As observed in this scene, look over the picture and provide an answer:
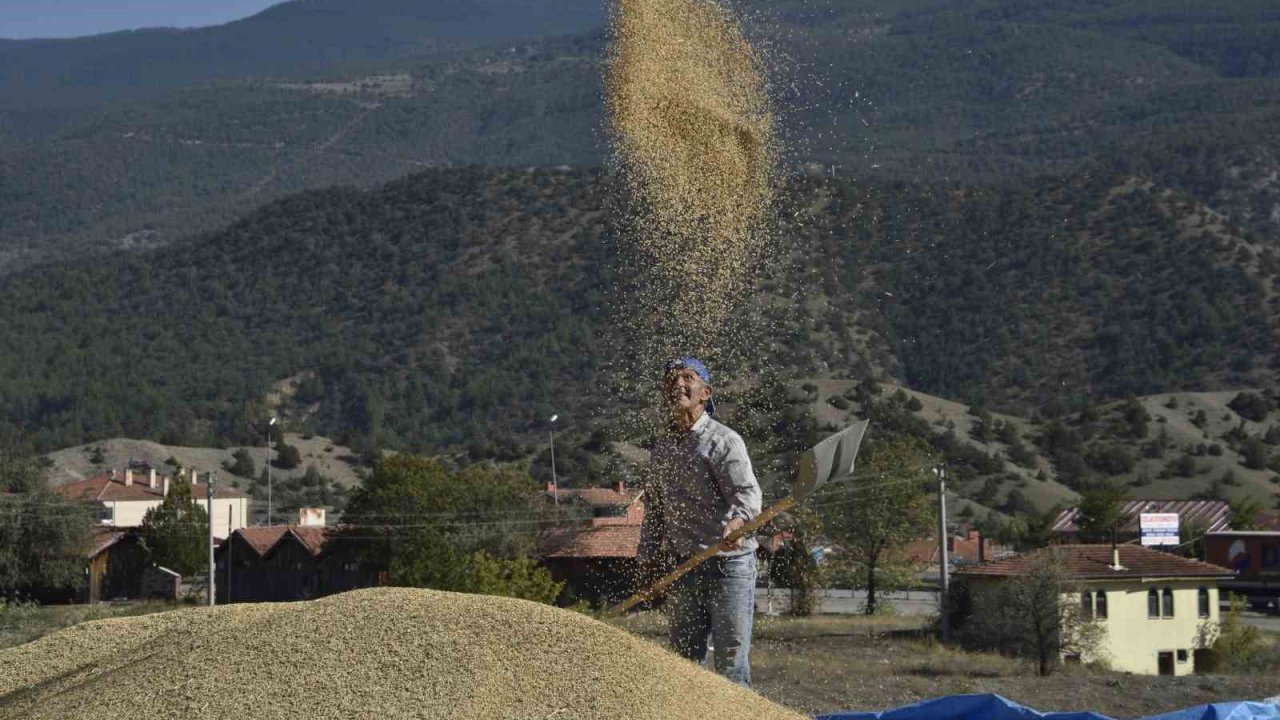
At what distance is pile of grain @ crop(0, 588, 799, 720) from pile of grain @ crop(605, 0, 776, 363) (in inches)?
208

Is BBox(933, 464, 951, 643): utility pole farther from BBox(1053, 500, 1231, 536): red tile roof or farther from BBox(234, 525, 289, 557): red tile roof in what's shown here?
BBox(1053, 500, 1231, 536): red tile roof

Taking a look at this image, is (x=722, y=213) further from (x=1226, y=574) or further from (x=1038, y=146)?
(x=1038, y=146)

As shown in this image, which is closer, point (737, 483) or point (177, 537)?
point (737, 483)

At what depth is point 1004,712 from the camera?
7.96 m

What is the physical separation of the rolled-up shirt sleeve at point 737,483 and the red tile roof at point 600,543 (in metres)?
34.5

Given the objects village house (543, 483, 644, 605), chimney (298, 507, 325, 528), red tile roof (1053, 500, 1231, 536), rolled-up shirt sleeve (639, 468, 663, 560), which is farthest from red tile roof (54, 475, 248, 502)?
rolled-up shirt sleeve (639, 468, 663, 560)

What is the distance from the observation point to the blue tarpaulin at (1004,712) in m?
7.72

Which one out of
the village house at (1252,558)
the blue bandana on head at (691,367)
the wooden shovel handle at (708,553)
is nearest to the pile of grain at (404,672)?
the wooden shovel handle at (708,553)

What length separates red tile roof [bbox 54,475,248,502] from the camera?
6600cm

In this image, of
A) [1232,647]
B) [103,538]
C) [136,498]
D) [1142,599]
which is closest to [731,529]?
[1232,647]

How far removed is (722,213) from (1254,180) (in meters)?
103

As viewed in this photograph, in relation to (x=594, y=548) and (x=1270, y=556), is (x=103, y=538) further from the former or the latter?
(x=1270, y=556)

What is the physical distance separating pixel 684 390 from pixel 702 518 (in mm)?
577

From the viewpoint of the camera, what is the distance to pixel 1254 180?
109250 millimetres
